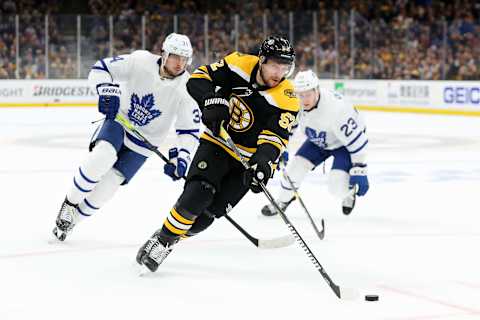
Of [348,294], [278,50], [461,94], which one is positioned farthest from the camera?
[461,94]

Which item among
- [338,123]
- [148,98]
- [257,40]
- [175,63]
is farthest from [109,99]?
[257,40]

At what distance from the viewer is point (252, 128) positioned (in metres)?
4.02

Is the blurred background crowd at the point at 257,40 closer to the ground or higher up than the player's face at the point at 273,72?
closer to the ground

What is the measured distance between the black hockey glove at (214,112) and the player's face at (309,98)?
1.76 m

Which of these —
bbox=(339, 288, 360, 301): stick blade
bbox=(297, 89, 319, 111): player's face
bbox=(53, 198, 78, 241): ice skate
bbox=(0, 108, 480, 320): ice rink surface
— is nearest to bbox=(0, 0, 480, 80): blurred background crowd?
bbox=(0, 108, 480, 320): ice rink surface

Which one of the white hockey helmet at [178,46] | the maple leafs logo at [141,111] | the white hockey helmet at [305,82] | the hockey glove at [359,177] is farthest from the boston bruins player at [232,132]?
the hockey glove at [359,177]

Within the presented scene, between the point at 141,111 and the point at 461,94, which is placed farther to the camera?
the point at 461,94

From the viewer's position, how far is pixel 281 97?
3.92 meters

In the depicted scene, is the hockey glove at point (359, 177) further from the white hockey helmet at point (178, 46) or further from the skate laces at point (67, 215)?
the skate laces at point (67, 215)

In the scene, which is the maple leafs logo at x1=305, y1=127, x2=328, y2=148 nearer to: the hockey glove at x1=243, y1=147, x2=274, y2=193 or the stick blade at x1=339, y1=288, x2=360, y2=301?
the hockey glove at x1=243, y1=147, x2=274, y2=193

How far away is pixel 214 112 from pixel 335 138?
217cm

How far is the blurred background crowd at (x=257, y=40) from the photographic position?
1578 centimetres

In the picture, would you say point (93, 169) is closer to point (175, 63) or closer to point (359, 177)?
point (175, 63)

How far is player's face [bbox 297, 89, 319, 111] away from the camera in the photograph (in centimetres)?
556
